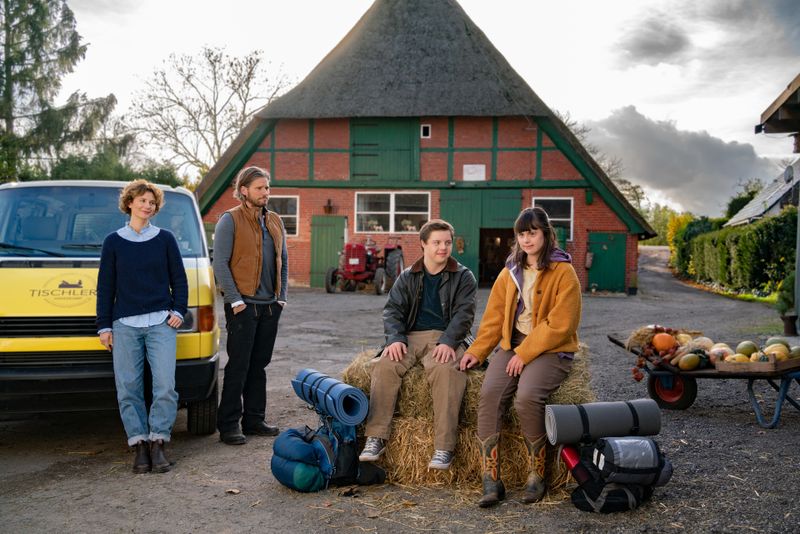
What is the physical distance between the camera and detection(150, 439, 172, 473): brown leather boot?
457 cm

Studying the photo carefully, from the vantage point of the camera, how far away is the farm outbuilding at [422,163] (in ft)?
73.3

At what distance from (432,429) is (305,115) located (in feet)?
65.5

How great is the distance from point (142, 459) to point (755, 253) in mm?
19397

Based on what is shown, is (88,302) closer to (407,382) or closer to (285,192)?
(407,382)

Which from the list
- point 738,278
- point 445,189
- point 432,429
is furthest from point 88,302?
point 738,278

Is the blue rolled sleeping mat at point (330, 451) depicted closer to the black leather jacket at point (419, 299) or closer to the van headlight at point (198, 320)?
the black leather jacket at point (419, 299)

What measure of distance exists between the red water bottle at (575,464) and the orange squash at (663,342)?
8.37 feet

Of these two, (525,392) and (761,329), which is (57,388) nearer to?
(525,392)

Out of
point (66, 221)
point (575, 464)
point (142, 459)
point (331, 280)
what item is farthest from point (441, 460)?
point (331, 280)

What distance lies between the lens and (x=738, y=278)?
2186 centimetres

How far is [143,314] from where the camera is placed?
464 cm

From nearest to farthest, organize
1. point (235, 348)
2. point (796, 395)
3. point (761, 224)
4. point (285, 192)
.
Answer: point (235, 348) < point (796, 395) < point (761, 224) < point (285, 192)

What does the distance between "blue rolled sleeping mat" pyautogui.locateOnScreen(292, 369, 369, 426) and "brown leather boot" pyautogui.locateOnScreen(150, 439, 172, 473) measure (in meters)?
0.99

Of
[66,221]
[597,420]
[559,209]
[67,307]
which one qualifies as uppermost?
[559,209]
